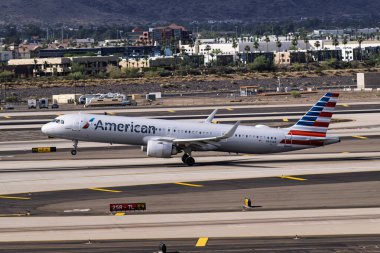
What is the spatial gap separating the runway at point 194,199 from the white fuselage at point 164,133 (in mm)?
1587

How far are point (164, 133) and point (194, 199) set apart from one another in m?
18.9

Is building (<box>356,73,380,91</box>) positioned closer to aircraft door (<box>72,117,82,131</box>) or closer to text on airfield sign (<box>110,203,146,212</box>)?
aircraft door (<box>72,117,82,131</box>)

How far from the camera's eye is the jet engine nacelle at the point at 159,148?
269 feet

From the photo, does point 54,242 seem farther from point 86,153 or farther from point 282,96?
point 282,96

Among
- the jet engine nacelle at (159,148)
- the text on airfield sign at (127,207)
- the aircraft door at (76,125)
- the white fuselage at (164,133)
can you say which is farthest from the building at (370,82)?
the text on airfield sign at (127,207)

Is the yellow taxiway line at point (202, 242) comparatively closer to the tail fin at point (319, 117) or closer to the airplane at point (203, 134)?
the airplane at point (203, 134)

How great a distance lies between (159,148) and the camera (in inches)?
Result: 3228

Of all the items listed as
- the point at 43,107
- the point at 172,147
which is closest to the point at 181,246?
the point at 172,147

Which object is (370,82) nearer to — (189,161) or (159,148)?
(189,161)

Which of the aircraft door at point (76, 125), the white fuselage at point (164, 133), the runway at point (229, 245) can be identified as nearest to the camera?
the runway at point (229, 245)

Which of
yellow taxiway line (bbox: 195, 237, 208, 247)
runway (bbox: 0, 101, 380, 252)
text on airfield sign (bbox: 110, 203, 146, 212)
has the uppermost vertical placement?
text on airfield sign (bbox: 110, 203, 146, 212)

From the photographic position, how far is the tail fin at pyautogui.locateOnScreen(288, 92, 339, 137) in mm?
83375

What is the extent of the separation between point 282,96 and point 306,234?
4863 inches

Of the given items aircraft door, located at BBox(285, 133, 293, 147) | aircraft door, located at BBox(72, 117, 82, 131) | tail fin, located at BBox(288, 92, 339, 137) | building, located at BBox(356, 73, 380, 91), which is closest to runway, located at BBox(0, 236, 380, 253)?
tail fin, located at BBox(288, 92, 339, 137)
